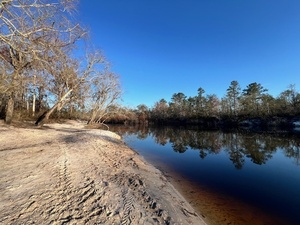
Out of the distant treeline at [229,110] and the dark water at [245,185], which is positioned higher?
the distant treeline at [229,110]

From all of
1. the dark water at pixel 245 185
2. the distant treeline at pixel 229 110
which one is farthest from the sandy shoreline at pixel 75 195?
the distant treeline at pixel 229 110

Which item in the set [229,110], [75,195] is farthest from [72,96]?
[229,110]

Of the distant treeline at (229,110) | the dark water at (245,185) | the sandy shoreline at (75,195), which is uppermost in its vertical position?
the distant treeline at (229,110)

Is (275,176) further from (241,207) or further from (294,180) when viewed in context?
(241,207)

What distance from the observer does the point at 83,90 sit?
25781 millimetres

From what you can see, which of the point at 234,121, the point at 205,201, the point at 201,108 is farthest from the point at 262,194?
the point at 201,108

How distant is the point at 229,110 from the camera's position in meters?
63.8

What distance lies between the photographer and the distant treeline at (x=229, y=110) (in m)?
51.1

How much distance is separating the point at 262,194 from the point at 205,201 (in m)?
2.66

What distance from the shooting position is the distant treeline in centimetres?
5106

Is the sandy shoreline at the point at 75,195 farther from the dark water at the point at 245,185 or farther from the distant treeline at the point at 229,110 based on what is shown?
the distant treeline at the point at 229,110

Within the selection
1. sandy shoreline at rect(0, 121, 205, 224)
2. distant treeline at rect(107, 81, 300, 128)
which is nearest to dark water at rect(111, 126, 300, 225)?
sandy shoreline at rect(0, 121, 205, 224)

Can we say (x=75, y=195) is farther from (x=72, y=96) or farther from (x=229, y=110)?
(x=229, y=110)

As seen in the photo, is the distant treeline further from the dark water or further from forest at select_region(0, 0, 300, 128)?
the dark water
